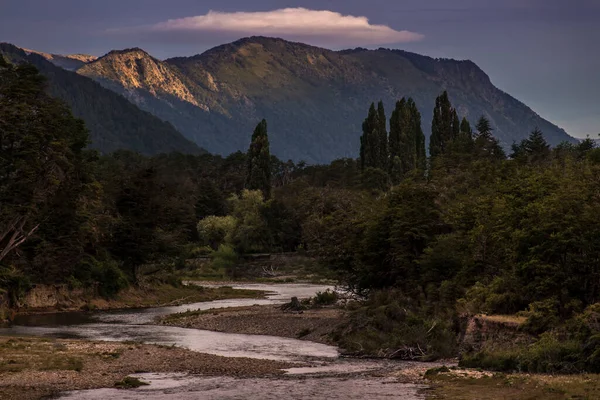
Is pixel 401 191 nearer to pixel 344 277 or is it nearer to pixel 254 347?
pixel 344 277

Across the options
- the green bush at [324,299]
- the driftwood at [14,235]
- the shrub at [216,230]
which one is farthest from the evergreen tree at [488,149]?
the driftwood at [14,235]

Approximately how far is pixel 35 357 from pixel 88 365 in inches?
136

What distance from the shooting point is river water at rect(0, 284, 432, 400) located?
124 ft

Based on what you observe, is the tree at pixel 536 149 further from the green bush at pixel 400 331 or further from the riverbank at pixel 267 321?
the green bush at pixel 400 331

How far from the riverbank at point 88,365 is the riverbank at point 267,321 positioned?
514 inches

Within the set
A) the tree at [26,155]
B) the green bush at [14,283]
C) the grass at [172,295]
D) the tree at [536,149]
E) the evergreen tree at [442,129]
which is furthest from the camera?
the evergreen tree at [442,129]

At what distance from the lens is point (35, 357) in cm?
4775

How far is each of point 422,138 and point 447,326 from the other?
417 feet

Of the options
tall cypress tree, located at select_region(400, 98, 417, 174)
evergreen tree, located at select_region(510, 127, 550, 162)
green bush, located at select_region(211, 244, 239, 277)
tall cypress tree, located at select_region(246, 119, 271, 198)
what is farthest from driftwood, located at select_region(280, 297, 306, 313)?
tall cypress tree, located at select_region(400, 98, 417, 174)

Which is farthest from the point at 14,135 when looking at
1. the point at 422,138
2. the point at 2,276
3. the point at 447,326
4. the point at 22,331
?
the point at 422,138

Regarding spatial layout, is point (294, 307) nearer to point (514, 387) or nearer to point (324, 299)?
point (324, 299)

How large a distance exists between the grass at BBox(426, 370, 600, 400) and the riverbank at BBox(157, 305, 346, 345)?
72.6 ft

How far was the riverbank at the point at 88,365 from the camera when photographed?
40.5 meters

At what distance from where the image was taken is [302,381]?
41.5 meters
